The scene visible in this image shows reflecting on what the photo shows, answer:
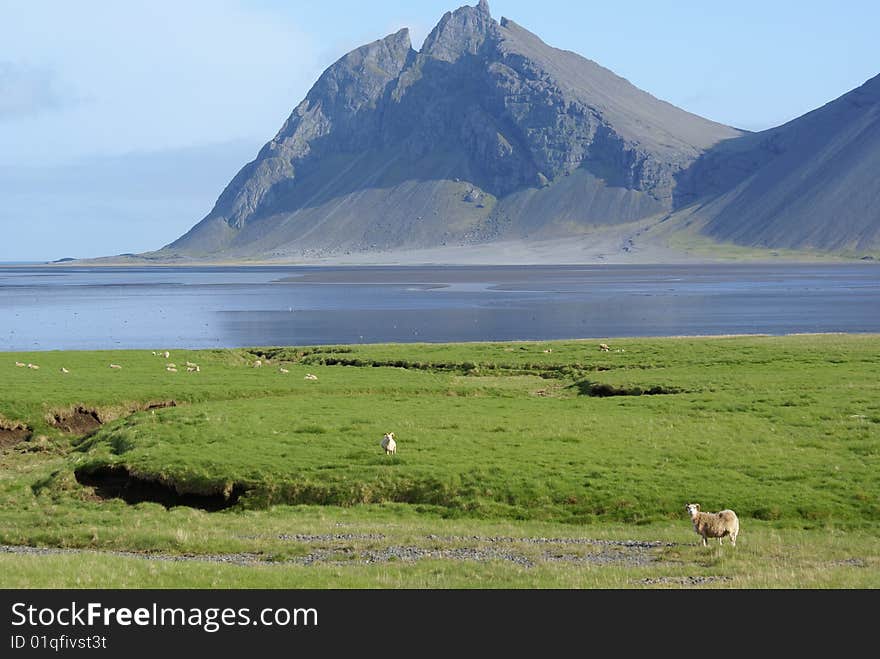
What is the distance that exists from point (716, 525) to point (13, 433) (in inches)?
1241

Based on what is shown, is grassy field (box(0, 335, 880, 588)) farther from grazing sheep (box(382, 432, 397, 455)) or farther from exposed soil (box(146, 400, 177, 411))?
grazing sheep (box(382, 432, 397, 455))

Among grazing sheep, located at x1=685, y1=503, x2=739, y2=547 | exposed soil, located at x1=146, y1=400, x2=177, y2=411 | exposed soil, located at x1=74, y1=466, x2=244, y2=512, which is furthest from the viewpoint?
exposed soil, located at x1=146, y1=400, x2=177, y2=411

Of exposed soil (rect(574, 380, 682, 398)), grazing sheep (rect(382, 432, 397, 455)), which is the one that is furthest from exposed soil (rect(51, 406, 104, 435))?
exposed soil (rect(574, 380, 682, 398))

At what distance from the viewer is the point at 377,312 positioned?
142 meters

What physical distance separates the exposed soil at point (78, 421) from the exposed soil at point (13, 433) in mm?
1293

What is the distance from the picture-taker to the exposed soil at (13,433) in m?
42.4

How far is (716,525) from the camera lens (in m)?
23.1

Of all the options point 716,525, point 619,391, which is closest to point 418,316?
point 619,391

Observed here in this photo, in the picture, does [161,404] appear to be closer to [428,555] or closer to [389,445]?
[389,445]

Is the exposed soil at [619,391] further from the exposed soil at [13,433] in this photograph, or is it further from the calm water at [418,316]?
the calm water at [418,316]

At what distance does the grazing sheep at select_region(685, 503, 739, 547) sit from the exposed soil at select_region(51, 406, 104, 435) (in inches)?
1158

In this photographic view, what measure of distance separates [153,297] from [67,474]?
6666 inches

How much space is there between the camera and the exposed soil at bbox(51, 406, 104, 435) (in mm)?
44562
